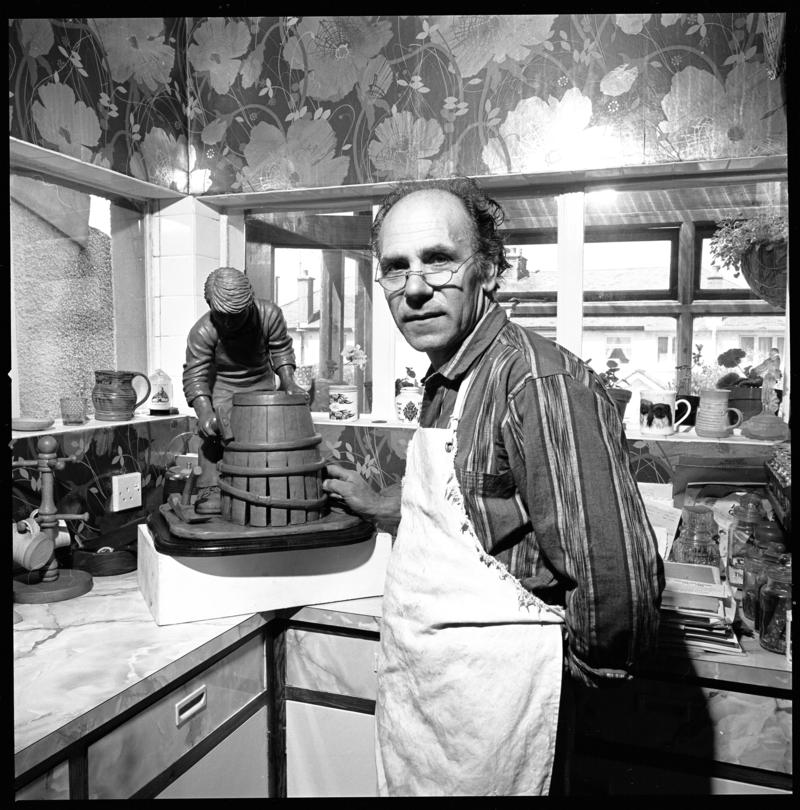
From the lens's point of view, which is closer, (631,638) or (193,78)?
(631,638)

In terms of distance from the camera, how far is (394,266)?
1.14 metres

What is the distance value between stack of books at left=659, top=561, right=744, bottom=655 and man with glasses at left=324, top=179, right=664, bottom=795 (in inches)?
17.1

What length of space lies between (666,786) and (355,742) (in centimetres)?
69

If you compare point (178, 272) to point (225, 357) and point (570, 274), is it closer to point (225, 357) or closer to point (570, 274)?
point (225, 357)

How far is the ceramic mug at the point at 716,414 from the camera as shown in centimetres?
206

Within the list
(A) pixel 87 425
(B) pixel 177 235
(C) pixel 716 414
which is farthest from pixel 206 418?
(C) pixel 716 414

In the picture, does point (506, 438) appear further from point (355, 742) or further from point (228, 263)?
point (228, 263)

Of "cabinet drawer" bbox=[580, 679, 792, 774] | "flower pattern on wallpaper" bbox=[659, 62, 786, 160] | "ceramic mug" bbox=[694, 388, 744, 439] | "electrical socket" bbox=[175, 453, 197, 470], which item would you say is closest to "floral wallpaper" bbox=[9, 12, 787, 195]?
"flower pattern on wallpaper" bbox=[659, 62, 786, 160]

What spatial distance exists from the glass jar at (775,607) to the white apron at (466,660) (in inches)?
25.5

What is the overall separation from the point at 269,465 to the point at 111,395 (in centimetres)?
96

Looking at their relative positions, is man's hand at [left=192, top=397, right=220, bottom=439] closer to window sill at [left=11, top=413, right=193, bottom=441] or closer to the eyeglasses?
window sill at [left=11, top=413, right=193, bottom=441]

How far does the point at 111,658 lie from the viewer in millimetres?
1361

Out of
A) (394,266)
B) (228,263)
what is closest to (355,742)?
(394,266)

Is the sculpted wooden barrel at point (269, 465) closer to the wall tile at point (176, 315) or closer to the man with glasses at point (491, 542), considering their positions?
the man with glasses at point (491, 542)
